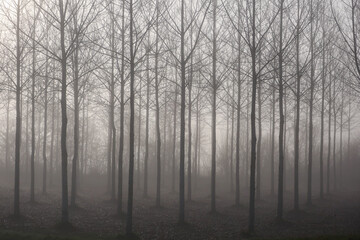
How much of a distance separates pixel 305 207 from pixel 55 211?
1164 cm

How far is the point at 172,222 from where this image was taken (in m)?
14.2

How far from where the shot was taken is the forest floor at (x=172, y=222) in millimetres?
11703

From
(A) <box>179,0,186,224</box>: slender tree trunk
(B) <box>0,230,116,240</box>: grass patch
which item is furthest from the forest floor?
(A) <box>179,0,186,224</box>: slender tree trunk

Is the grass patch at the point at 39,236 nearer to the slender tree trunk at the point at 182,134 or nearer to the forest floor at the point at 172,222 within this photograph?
the forest floor at the point at 172,222

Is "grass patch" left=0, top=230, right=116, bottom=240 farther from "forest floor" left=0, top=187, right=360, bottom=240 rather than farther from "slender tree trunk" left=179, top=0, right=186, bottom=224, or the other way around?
"slender tree trunk" left=179, top=0, right=186, bottom=224

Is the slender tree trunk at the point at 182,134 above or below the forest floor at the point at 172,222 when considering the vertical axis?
above

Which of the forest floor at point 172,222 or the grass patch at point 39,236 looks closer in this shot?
the grass patch at point 39,236

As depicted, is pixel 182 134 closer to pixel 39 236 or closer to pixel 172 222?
pixel 172 222

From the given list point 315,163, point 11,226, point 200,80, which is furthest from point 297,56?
point 315,163

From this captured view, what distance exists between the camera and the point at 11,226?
11.9m

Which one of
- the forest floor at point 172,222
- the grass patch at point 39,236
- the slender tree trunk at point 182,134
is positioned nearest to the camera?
the grass patch at point 39,236

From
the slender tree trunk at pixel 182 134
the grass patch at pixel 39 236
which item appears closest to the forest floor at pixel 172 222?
the grass patch at pixel 39 236

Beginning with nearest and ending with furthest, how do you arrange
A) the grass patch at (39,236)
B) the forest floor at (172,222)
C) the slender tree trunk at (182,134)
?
the grass patch at (39,236) → the forest floor at (172,222) → the slender tree trunk at (182,134)

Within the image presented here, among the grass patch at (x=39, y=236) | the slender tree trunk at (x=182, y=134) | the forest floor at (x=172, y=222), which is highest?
the slender tree trunk at (x=182, y=134)
